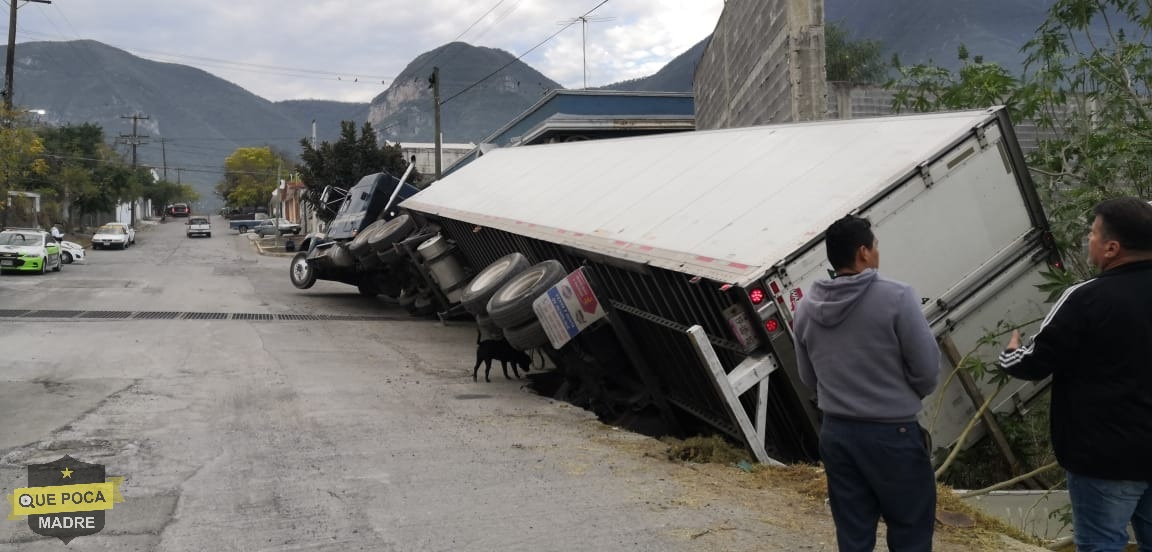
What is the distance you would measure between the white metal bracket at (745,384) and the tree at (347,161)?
37.6 metres

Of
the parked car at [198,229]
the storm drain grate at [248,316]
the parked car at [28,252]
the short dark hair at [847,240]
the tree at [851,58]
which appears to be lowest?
the short dark hair at [847,240]

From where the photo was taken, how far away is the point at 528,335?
9000 mm

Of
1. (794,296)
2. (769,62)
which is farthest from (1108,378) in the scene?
(769,62)

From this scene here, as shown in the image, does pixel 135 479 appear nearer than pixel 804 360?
No

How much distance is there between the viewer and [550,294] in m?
8.61

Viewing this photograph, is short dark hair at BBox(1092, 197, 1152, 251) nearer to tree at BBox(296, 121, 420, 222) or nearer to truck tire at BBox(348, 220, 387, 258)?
truck tire at BBox(348, 220, 387, 258)

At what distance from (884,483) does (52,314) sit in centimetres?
1718

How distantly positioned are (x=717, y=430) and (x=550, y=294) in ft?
6.60

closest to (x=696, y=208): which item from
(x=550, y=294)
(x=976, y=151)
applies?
(x=550, y=294)

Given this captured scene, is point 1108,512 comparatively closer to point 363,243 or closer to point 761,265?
point 761,265

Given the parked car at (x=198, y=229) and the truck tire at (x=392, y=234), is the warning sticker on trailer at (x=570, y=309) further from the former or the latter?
the parked car at (x=198, y=229)

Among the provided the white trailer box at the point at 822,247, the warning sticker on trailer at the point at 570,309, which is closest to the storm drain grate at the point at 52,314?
the warning sticker on trailer at the point at 570,309

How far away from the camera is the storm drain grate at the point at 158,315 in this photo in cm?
1672

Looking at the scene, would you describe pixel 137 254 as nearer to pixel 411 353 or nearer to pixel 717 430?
pixel 411 353
